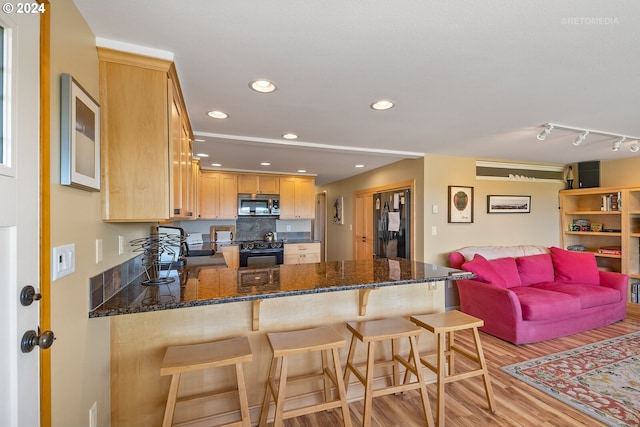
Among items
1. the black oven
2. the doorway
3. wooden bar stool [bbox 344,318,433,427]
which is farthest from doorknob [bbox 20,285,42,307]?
the doorway

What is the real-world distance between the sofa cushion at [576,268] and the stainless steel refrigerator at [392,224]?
1.96m

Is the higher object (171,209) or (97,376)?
(171,209)

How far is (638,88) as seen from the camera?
2.03 m

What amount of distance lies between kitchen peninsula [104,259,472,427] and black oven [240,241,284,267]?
276cm

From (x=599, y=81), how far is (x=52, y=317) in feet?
10.1

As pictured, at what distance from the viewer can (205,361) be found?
1.47 meters

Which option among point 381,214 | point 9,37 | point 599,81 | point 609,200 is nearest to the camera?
point 9,37

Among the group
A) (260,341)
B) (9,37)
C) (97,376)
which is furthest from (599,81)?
(97,376)

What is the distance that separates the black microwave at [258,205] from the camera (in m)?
5.46

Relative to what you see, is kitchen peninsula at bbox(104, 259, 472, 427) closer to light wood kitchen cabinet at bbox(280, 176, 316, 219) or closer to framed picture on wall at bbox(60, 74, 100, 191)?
framed picture on wall at bbox(60, 74, 100, 191)

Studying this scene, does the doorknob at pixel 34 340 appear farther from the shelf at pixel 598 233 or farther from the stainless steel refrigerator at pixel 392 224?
the shelf at pixel 598 233

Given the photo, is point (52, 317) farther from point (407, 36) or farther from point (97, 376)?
point (407, 36)

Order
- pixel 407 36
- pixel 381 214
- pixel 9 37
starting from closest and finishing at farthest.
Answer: pixel 9 37, pixel 407 36, pixel 381 214

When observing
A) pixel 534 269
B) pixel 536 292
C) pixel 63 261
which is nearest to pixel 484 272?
pixel 536 292
